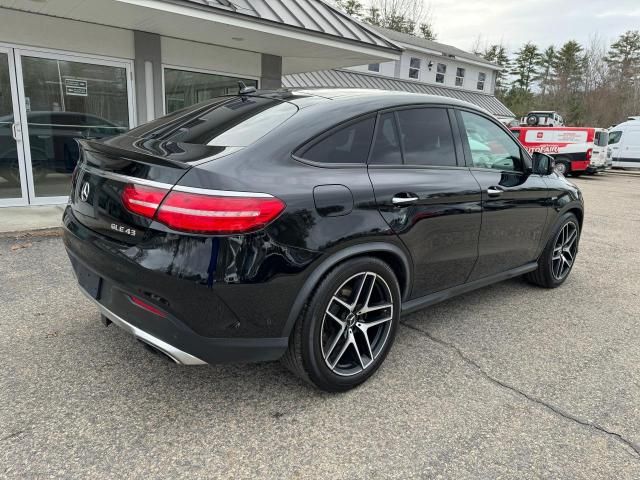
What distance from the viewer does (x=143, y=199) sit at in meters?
2.14

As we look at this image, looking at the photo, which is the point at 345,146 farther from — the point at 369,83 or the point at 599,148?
the point at 599,148

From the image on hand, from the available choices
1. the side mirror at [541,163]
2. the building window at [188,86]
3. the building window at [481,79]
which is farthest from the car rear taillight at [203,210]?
the building window at [481,79]

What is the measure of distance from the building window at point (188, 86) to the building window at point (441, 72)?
22967mm

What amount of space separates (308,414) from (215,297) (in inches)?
34.5

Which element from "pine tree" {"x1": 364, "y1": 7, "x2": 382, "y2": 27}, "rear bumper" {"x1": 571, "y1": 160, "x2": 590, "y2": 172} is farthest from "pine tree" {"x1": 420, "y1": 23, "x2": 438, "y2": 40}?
"rear bumper" {"x1": 571, "y1": 160, "x2": 590, "y2": 172}

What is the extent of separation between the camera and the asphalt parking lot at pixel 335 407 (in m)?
2.13

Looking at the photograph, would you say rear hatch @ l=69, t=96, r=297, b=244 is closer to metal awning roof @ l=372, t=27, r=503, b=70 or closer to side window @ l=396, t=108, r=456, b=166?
side window @ l=396, t=108, r=456, b=166

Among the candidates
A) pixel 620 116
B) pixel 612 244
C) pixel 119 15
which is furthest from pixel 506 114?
pixel 119 15

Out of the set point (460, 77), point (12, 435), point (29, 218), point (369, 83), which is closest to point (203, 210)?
point (12, 435)

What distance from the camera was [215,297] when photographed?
2119mm

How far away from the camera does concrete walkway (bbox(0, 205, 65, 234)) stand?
584 cm

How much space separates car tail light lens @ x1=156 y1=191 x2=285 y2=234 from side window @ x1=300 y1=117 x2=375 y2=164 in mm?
533

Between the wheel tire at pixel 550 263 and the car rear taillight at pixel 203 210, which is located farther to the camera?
the wheel tire at pixel 550 263

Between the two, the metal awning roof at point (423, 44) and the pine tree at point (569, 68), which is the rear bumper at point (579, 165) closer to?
the metal awning roof at point (423, 44)
